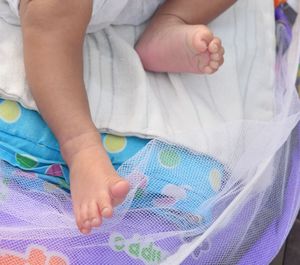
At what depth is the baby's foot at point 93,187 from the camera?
684 mm

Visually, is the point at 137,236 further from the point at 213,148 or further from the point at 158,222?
the point at 213,148

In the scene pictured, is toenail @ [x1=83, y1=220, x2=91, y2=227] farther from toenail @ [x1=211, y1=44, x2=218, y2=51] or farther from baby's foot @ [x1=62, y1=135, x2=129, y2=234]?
toenail @ [x1=211, y1=44, x2=218, y2=51]

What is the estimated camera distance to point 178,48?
0.89 m

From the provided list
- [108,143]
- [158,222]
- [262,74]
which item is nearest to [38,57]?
[108,143]

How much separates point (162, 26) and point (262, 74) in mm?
184

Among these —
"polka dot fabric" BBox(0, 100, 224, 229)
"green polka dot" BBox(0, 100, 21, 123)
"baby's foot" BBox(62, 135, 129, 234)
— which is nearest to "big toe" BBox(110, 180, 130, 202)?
"baby's foot" BBox(62, 135, 129, 234)

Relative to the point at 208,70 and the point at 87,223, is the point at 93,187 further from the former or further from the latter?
the point at 208,70

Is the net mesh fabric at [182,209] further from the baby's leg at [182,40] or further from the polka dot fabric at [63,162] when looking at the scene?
the baby's leg at [182,40]

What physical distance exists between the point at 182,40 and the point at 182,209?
0.25 m

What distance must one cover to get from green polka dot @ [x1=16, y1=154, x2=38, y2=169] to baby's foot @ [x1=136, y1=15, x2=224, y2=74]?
0.25 metres

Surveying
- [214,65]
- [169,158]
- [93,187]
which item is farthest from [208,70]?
[93,187]

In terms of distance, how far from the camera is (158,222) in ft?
2.47

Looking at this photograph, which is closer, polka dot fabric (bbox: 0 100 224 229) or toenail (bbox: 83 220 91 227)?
toenail (bbox: 83 220 91 227)

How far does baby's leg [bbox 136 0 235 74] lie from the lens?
828 mm
